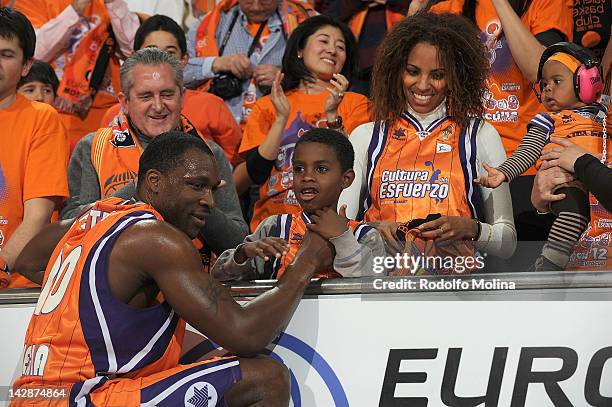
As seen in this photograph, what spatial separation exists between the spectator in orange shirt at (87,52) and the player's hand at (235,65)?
72 cm

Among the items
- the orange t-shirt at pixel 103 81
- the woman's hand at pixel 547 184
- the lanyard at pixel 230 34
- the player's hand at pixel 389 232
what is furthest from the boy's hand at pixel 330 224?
the orange t-shirt at pixel 103 81

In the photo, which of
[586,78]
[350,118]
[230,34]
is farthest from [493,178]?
[230,34]

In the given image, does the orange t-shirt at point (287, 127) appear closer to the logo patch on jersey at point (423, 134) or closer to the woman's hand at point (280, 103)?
the woman's hand at point (280, 103)

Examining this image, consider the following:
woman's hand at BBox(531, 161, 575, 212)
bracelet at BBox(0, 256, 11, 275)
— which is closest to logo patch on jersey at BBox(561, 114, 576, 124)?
woman's hand at BBox(531, 161, 575, 212)

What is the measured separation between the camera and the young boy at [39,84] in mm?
6184

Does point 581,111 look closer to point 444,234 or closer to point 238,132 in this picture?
point 444,234

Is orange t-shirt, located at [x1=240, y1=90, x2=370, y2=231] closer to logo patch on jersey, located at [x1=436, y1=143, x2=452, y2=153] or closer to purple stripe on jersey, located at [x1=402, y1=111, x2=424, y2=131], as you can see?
purple stripe on jersey, located at [x1=402, y1=111, x2=424, y2=131]

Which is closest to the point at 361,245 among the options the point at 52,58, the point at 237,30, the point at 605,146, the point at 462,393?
the point at 462,393

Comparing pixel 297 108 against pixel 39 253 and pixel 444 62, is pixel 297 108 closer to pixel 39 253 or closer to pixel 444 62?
pixel 444 62

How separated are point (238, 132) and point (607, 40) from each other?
2.12m

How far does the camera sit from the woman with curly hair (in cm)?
423

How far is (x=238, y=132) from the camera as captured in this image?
5754 millimetres

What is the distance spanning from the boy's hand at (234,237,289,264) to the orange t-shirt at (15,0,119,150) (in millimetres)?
2648

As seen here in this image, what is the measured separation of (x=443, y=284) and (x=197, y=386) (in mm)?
969
